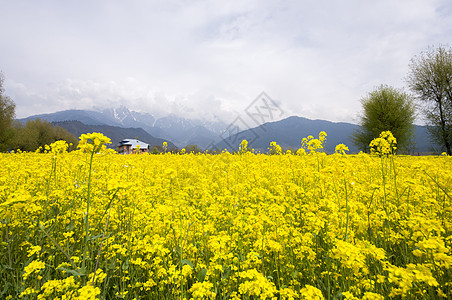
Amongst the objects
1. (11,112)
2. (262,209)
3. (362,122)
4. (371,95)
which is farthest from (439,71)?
(11,112)

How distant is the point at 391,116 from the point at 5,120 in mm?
54691

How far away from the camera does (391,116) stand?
27656 mm

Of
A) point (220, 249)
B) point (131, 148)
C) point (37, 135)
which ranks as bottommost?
point (220, 249)

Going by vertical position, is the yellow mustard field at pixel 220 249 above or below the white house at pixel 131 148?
below

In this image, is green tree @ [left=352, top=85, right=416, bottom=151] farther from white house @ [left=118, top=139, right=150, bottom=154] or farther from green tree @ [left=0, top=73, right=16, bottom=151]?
green tree @ [left=0, top=73, right=16, bottom=151]

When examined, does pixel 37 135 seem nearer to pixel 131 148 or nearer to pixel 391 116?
pixel 131 148

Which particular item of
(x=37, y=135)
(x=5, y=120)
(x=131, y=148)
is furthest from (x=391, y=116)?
(x=37, y=135)

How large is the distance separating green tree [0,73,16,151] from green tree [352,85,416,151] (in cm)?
5252

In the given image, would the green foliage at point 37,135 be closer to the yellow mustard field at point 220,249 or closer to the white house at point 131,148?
the white house at point 131,148

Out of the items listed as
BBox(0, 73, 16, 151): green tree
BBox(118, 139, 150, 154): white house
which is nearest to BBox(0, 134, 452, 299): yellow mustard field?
BBox(118, 139, 150, 154): white house

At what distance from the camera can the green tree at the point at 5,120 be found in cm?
2942

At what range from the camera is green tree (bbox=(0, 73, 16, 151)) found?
29422 mm

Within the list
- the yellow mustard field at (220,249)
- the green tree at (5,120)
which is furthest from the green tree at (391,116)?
the green tree at (5,120)

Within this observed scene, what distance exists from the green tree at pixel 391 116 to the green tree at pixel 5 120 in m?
52.5
